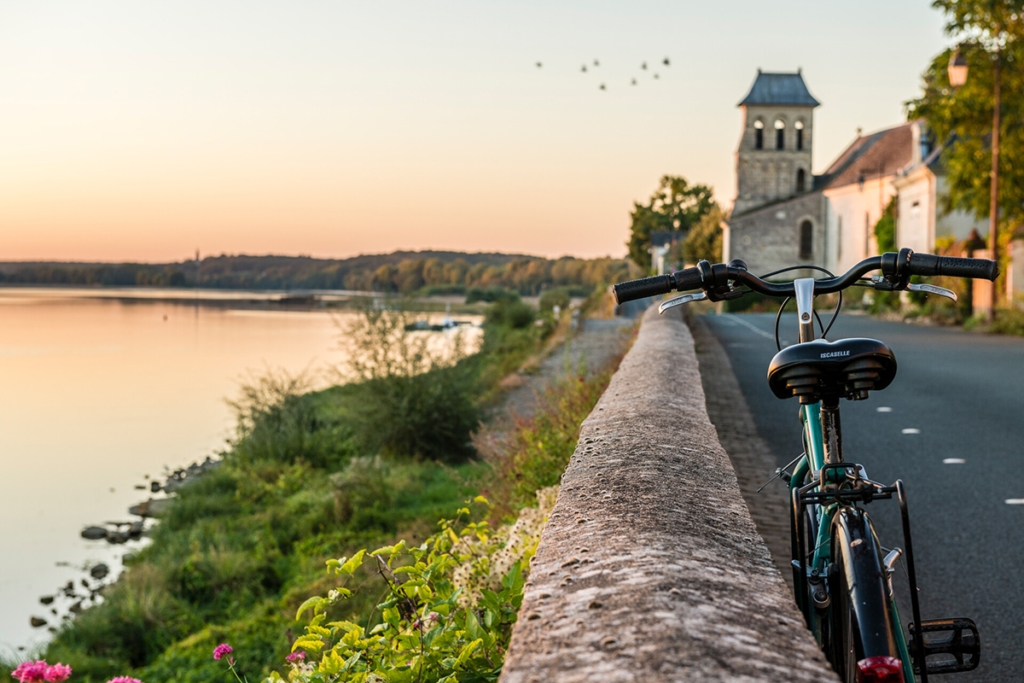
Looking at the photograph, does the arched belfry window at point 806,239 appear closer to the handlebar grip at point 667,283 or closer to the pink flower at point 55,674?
the handlebar grip at point 667,283

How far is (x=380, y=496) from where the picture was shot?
13.4m

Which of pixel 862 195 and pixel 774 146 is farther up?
pixel 774 146

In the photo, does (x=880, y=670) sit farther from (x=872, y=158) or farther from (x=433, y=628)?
(x=872, y=158)

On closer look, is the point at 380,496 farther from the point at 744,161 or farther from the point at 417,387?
the point at 744,161

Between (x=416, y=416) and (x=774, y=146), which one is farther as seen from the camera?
(x=774, y=146)

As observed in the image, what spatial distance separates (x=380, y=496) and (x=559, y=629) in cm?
1226

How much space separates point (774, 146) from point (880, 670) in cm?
5900

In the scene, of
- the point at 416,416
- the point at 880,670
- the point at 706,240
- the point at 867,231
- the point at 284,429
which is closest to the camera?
the point at 880,670

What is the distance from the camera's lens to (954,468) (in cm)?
640

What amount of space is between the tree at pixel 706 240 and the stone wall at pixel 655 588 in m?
56.7

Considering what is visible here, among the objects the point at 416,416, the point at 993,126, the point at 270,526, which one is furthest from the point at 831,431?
the point at 993,126

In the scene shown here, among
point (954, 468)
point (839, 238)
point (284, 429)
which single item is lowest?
point (284, 429)

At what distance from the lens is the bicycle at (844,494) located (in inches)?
74.7

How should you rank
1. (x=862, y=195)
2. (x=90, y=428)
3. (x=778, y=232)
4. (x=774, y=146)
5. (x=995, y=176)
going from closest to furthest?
(x=995, y=176)
(x=90, y=428)
(x=862, y=195)
(x=778, y=232)
(x=774, y=146)
